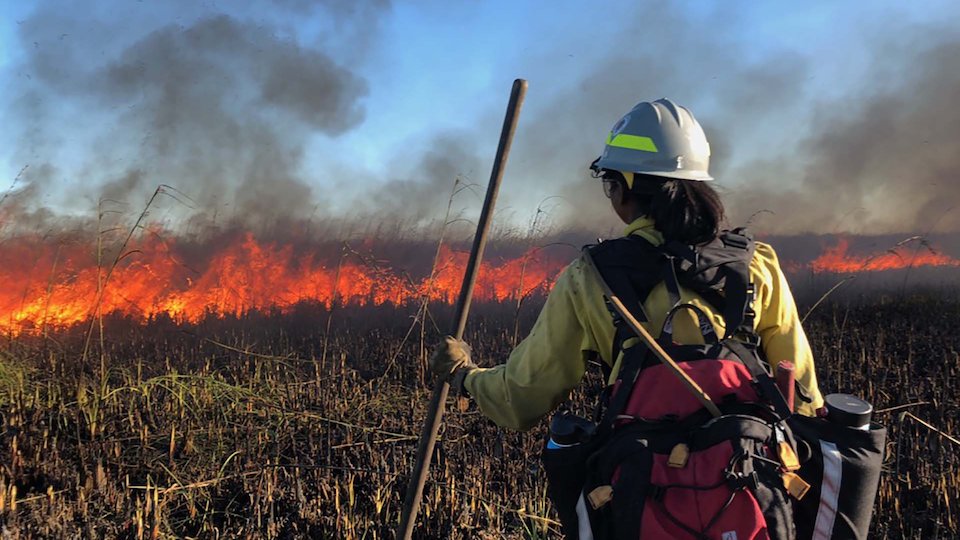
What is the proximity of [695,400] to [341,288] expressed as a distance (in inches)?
462

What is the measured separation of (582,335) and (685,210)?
504mm

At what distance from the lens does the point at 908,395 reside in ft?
19.7

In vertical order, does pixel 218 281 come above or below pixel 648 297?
below

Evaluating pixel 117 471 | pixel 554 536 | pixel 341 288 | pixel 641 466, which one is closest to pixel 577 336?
pixel 641 466

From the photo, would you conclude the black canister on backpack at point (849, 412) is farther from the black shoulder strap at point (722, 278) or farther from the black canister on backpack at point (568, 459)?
the black canister on backpack at point (568, 459)

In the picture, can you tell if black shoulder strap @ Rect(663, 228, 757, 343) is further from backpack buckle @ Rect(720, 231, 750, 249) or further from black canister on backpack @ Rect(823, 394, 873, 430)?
black canister on backpack @ Rect(823, 394, 873, 430)

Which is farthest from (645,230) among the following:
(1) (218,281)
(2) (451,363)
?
(1) (218,281)

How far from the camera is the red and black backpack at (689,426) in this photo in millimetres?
1521

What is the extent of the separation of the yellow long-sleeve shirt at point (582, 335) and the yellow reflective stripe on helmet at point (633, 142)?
28cm

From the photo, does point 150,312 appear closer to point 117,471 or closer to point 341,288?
point 341,288

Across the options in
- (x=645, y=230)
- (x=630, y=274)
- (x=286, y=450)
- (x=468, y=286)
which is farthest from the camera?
(x=286, y=450)

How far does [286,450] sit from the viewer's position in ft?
15.6

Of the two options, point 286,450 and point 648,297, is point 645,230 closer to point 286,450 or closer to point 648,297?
point 648,297

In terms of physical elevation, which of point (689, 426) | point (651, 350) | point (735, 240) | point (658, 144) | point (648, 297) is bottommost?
point (689, 426)
